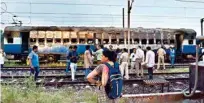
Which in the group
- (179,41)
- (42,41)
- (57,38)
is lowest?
(179,41)

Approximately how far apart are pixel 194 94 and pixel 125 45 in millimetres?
21786

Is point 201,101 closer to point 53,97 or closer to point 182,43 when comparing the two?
Result: point 53,97

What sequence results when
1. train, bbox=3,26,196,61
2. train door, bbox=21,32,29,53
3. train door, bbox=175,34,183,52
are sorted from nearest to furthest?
train, bbox=3,26,196,61, train door, bbox=21,32,29,53, train door, bbox=175,34,183,52

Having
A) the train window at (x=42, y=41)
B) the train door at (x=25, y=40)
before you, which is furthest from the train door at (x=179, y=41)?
the train door at (x=25, y=40)

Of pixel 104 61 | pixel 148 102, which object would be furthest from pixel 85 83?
pixel 104 61

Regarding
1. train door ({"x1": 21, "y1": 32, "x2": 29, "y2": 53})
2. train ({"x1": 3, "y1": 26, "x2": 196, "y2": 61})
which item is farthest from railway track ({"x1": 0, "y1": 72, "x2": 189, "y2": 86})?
train door ({"x1": 21, "y1": 32, "x2": 29, "y2": 53})

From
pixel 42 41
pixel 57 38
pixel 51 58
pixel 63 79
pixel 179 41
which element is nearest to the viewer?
pixel 63 79

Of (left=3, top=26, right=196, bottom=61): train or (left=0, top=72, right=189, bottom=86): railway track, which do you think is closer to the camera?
(left=0, top=72, right=189, bottom=86): railway track

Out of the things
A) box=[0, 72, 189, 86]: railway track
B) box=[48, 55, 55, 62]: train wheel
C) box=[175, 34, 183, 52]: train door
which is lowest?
box=[48, 55, 55, 62]: train wheel

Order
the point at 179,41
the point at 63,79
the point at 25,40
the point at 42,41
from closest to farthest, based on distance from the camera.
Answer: the point at 63,79
the point at 42,41
the point at 25,40
the point at 179,41

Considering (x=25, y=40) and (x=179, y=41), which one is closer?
(x=25, y=40)

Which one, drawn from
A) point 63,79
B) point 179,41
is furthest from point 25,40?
point 63,79

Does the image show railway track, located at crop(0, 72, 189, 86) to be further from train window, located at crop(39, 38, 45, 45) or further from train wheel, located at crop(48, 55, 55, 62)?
train window, located at crop(39, 38, 45, 45)

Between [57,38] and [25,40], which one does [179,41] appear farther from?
[25,40]
